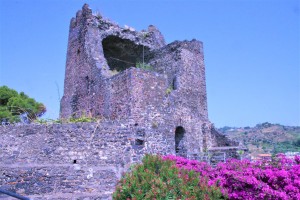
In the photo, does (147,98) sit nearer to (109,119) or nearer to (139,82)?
(139,82)

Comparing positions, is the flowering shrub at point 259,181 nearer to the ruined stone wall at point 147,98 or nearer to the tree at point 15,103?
the ruined stone wall at point 147,98

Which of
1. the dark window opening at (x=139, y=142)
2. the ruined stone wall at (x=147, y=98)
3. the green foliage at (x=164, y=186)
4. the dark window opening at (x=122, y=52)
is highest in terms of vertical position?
the dark window opening at (x=122, y=52)

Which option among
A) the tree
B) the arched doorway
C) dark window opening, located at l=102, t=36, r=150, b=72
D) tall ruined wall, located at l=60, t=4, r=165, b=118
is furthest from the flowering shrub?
the tree

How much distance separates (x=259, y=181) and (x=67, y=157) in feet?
21.3

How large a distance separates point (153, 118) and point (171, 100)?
1.74m

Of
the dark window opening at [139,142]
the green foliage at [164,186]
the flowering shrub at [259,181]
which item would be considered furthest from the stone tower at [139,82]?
the green foliage at [164,186]

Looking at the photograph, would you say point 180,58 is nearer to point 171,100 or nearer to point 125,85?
point 171,100

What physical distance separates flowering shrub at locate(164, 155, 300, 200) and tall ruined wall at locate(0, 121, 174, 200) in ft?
12.8

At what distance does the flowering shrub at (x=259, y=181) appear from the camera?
24.8ft

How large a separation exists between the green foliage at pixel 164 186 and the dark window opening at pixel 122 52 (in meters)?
15.0

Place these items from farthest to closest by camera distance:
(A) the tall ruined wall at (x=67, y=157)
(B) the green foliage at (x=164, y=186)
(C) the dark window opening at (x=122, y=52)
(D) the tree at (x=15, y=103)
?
1. (D) the tree at (x=15, y=103)
2. (C) the dark window opening at (x=122, y=52)
3. (A) the tall ruined wall at (x=67, y=157)
4. (B) the green foliage at (x=164, y=186)

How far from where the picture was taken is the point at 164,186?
6695mm

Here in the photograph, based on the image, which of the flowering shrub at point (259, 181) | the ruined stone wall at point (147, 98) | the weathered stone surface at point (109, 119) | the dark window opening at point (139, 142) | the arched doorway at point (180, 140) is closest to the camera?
the flowering shrub at point (259, 181)

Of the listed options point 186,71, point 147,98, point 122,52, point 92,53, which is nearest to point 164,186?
point 147,98
